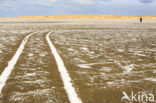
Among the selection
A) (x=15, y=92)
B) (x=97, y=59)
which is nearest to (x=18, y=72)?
(x=15, y=92)

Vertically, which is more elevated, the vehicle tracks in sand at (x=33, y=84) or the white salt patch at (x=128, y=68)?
the vehicle tracks in sand at (x=33, y=84)

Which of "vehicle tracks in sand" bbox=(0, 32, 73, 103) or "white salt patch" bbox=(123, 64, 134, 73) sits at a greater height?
"vehicle tracks in sand" bbox=(0, 32, 73, 103)

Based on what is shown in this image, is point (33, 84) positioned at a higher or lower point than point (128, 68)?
higher

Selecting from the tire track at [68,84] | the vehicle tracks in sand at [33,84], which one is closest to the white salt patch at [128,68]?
the tire track at [68,84]

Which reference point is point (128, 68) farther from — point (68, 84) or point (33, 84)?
point (33, 84)

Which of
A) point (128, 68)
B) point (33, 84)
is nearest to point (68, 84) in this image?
point (33, 84)

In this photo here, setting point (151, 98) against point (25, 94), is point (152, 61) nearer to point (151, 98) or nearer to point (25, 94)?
point (151, 98)

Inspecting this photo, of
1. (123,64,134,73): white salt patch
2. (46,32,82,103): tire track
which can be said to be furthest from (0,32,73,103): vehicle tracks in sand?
(123,64,134,73): white salt patch

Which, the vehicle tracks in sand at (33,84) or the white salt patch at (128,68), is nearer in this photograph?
the vehicle tracks in sand at (33,84)

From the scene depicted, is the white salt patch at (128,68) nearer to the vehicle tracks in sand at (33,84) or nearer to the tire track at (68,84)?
the tire track at (68,84)

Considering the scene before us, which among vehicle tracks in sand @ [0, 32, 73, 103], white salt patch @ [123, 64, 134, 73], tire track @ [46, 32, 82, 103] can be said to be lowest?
white salt patch @ [123, 64, 134, 73]

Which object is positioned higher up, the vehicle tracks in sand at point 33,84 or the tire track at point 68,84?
the vehicle tracks in sand at point 33,84

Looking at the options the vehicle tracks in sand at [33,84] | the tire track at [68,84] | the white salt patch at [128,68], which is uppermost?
the vehicle tracks in sand at [33,84]

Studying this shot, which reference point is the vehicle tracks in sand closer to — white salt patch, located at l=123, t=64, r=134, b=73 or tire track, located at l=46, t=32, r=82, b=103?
tire track, located at l=46, t=32, r=82, b=103
